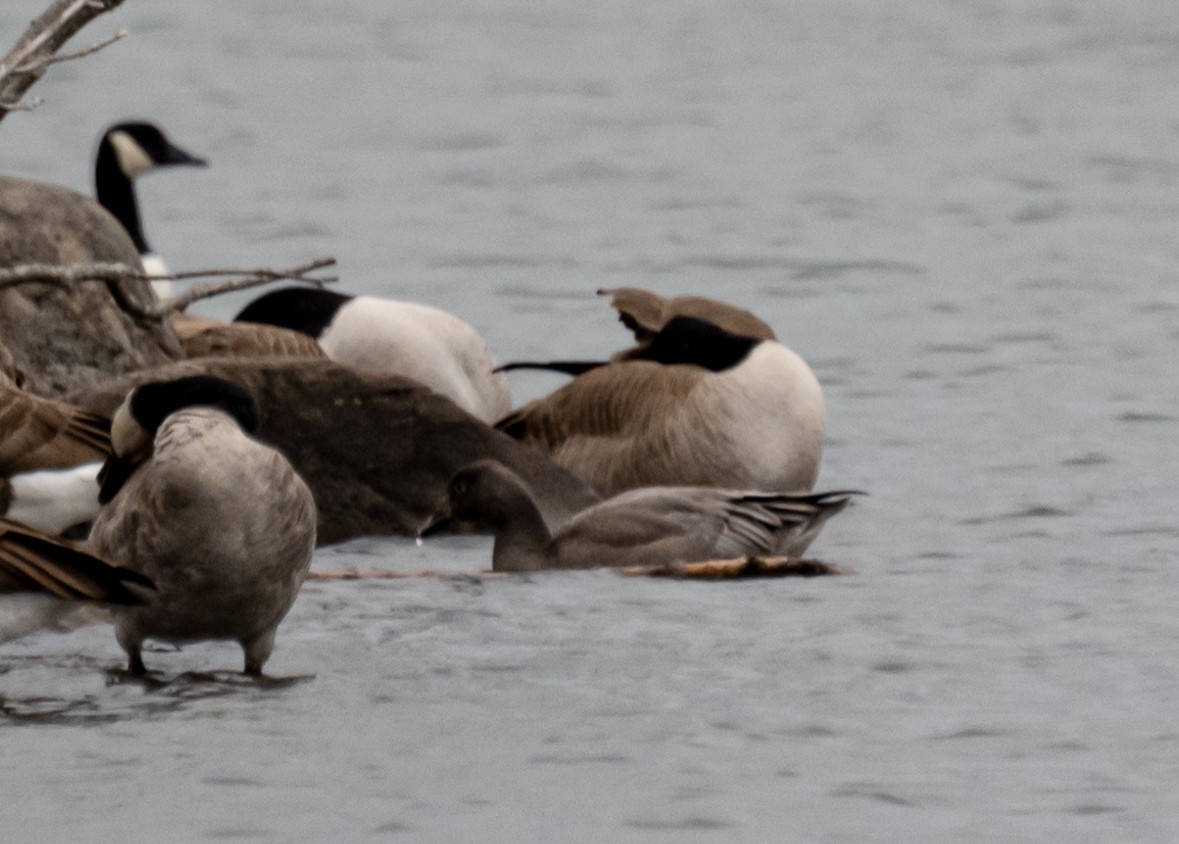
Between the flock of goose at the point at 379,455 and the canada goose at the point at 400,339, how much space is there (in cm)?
1

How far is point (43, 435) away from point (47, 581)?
286cm

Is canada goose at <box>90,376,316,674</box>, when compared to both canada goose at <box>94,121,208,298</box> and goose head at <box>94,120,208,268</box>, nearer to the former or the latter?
canada goose at <box>94,121,208,298</box>

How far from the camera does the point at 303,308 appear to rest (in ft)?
39.8

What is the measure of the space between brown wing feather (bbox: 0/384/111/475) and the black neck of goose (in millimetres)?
5494

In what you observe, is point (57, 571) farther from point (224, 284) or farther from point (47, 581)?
point (224, 284)

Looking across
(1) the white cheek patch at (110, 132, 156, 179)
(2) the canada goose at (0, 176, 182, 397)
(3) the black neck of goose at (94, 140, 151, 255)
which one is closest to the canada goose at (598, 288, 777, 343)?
(2) the canada goose at (0, 176, 182, 397)

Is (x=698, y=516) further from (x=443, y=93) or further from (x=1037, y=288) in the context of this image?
(x=443, y=93)

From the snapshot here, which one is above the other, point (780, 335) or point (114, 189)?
point (114, 189)

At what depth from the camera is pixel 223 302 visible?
16547mm

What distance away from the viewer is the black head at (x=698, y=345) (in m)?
10.7

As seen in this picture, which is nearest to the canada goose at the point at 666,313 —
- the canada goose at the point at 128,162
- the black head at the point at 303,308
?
the black head at the point at 303,308

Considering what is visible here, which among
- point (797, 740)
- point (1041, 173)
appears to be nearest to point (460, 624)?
point (797, 740)

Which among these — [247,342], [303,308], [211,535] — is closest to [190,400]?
[211,535]

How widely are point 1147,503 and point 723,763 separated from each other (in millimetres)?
4167
